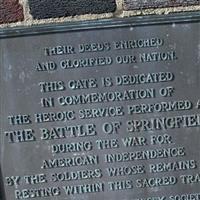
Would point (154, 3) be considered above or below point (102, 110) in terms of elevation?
above

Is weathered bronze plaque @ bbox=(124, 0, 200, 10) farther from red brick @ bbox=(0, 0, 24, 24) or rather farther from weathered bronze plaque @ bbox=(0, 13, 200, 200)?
red brick @ bbox=(0, 0, 24, 24)

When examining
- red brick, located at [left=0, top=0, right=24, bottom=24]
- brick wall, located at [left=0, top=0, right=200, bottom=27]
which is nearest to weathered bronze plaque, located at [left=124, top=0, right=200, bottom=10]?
brick wall, located at [left=0, top=0, right=200, bottom=27]

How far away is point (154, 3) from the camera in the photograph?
2.35 meters

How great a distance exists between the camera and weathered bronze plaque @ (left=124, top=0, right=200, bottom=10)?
2344 millimetres

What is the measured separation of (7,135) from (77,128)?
0.29 metres

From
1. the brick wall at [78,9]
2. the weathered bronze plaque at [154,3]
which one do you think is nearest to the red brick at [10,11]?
the brick wall at [78,9]

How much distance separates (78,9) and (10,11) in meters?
0.28

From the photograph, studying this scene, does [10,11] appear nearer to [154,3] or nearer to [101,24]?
[101,24]

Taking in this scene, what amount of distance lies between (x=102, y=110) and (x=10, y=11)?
551 mm

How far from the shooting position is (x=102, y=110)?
2.37m

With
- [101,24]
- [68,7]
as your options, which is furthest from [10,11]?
[101,24]

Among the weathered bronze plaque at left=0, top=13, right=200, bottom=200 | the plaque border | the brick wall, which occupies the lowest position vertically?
the weathered bronze plaque at left=0, top=13, right=200, bottom=200

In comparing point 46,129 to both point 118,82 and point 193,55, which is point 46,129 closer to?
point 118,82

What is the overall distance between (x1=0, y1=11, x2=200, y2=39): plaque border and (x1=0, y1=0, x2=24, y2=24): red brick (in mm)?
61
